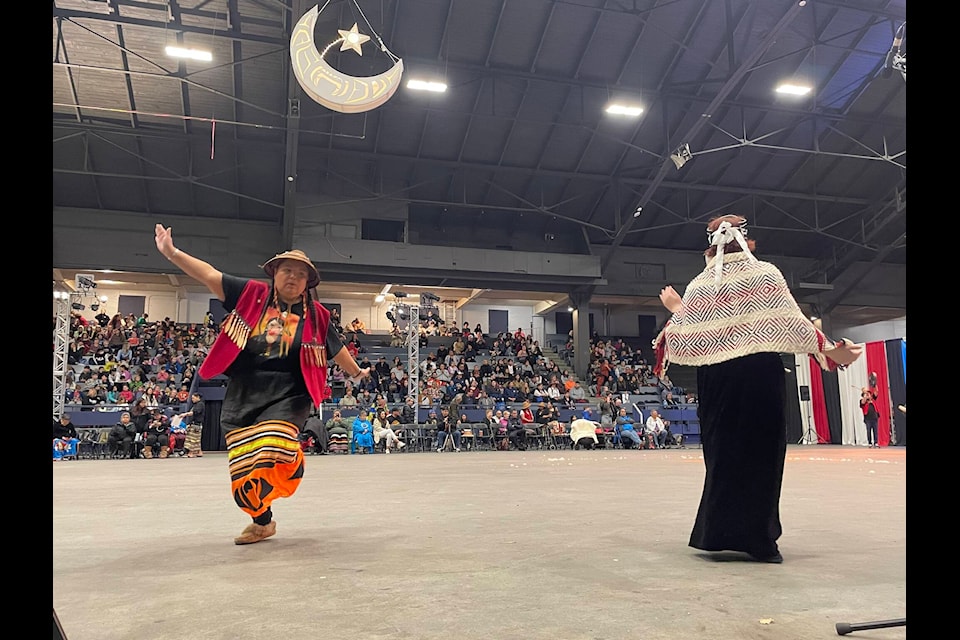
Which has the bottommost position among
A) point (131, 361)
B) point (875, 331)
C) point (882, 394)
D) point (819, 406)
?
point (819, 406)

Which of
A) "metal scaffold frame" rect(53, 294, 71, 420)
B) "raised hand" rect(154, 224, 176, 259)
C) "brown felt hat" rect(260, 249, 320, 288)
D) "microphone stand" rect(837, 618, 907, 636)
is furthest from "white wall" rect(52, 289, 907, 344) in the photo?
"microphone stand" rect(837, 618, 907, 636)

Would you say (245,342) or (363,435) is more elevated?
(245,342)

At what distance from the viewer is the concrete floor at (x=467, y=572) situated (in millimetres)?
1955

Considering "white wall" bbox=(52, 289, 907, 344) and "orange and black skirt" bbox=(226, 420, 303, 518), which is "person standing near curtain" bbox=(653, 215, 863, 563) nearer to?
"orange and black skirt" bbox=(226, 420, 303, 518)

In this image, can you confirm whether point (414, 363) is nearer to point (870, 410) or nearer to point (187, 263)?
point (870, 410)

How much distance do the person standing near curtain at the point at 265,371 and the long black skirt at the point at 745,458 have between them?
2.08 meters

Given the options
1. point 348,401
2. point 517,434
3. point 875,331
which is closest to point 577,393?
point 517,434

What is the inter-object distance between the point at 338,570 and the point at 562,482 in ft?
15.0

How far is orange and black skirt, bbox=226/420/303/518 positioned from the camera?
335cm

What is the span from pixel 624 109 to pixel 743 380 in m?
13.8

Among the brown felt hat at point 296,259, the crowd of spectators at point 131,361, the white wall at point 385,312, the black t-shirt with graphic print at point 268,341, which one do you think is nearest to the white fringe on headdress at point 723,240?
the brown felt hat at point 296,259

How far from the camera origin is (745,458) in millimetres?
2945

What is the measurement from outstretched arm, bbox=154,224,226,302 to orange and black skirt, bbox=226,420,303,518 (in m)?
0.74
